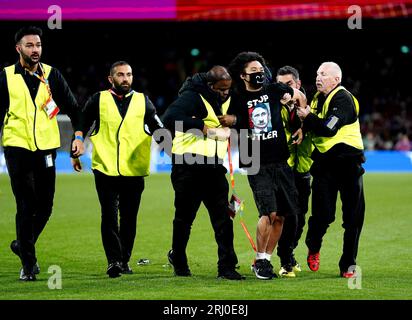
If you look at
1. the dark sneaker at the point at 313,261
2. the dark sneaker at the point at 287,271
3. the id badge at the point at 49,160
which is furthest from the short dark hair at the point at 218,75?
the dark sneaker at the point at 313,261

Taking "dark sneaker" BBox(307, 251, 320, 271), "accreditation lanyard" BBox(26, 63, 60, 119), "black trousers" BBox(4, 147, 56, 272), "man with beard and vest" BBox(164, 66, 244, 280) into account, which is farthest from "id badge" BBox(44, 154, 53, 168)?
"dark sneaker" BBox(307, 251, 320, 271)

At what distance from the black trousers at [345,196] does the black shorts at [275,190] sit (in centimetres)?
41

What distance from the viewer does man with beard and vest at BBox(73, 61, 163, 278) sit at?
9.34 metres

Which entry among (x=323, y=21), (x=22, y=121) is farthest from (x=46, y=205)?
(x=323, y=21)

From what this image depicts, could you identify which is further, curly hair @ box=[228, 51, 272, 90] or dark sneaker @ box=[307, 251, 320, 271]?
dark sneaker @ box=[307, 251, 320, 271]

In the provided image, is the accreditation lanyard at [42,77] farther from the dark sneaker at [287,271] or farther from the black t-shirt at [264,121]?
the dark sneaker at [287,271]

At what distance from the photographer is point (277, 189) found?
9203 millimetres

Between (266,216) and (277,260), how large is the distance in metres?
1.79

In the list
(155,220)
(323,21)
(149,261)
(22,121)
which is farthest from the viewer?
(323,21)

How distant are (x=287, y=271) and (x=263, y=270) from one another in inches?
19.7

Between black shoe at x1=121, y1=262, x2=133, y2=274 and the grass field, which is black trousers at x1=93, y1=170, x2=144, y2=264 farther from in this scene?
the grass field

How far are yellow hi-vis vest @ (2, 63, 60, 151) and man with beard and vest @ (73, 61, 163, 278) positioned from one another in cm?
42

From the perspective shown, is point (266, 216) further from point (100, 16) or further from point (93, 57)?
point (93, 57)

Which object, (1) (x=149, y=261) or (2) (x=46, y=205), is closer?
(2) (x=46, y=205)
